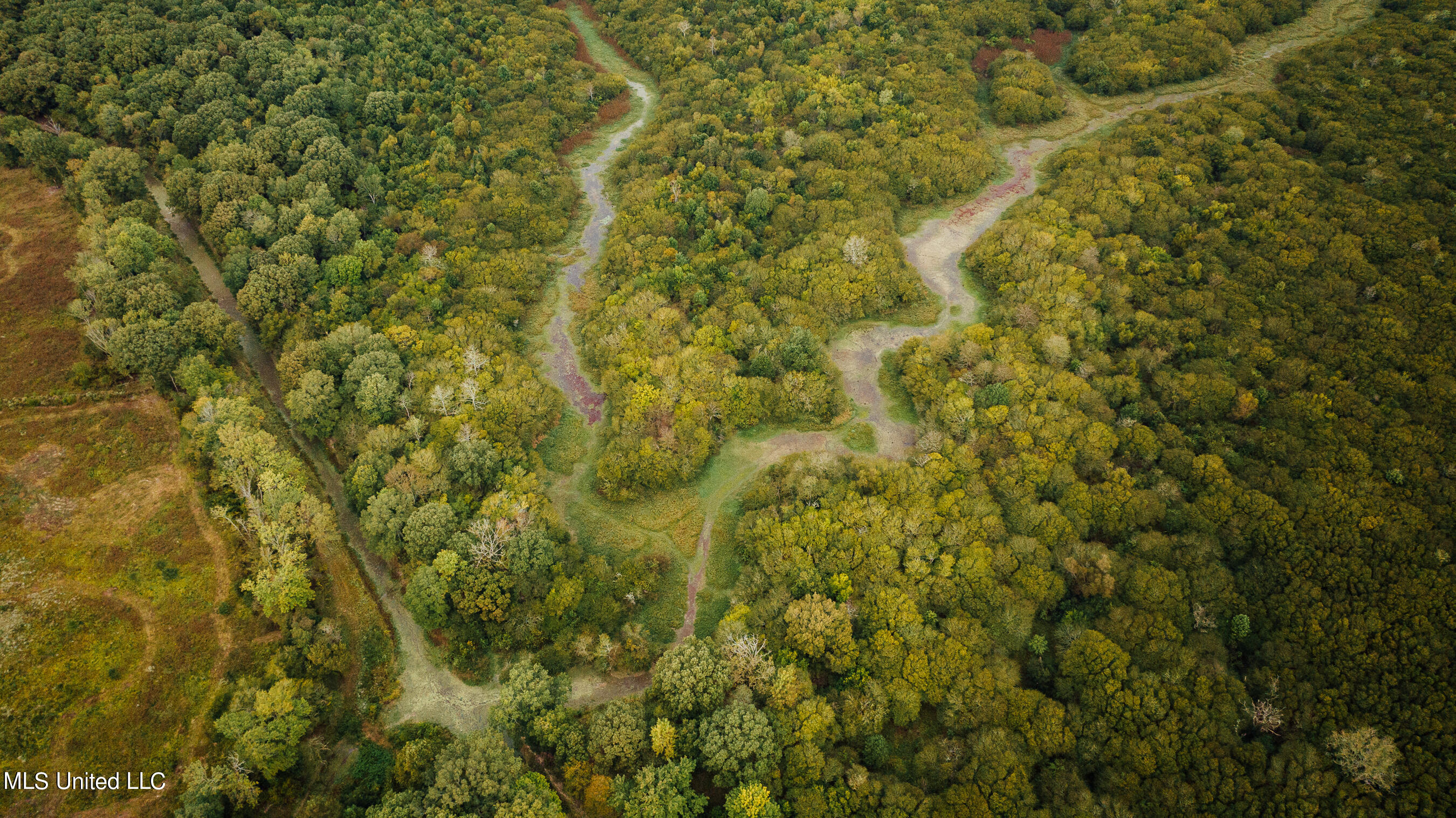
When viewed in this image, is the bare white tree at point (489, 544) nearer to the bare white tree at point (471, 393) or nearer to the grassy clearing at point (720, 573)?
the bare white tree at point (471, 393)

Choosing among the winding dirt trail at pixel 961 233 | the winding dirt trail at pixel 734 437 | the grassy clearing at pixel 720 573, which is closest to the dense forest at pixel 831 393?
the winding dirt trail at pixel 734 437

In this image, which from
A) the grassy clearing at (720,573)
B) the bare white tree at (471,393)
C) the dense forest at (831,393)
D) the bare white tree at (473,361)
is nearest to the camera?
the dense forest at (831,393)

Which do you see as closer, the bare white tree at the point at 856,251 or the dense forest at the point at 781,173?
the dense forest at the point at 781,173

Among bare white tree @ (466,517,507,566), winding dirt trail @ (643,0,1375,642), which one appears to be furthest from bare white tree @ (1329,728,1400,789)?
bare white tree @ (466,517,507,566)

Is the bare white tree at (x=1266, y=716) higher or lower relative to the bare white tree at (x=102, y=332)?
lower

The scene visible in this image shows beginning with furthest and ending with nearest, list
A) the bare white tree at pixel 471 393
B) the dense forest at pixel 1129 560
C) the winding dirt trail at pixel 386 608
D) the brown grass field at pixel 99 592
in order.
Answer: the bare white tree at pixel 471 393 < the winding dirt trail at pixel 386 608 < the brown grass field at pixel 99 592 < the dense forest at pixel 1129 560

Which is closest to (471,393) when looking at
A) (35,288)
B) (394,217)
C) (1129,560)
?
(394,217)

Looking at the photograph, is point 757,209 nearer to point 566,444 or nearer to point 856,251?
point 856,251

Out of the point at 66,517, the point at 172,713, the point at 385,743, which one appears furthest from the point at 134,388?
the point at 385,743
